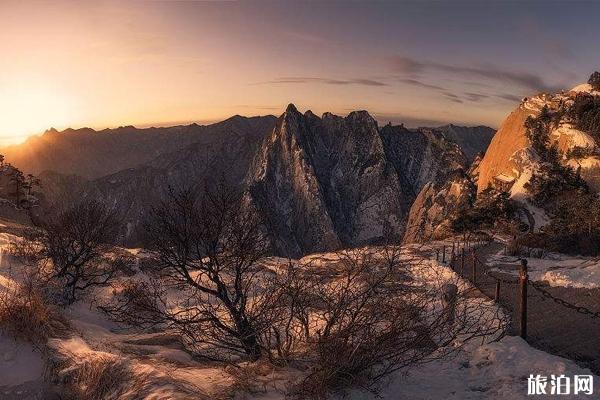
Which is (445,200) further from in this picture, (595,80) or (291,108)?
(291,108)

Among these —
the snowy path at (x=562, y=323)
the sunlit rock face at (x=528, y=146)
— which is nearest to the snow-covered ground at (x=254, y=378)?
the snowy path at (x=562, y=323)

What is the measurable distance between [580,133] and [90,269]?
139 feet

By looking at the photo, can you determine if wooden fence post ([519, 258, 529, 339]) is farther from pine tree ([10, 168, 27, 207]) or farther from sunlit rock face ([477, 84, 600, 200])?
pine tree ([10, 168, 27, 207])

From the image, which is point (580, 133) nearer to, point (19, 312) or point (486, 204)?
point (486, 204)

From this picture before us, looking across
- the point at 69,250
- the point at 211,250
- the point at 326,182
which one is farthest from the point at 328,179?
the point at 211,250

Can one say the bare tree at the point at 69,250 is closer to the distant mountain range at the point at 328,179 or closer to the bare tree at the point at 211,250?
the bare tree at the point at 211,250

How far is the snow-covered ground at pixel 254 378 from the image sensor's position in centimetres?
548

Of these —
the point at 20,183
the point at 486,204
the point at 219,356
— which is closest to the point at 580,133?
the point at 486,204

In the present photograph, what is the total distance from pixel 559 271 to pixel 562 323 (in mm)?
7098

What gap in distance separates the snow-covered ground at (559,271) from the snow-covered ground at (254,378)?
26.0 feet

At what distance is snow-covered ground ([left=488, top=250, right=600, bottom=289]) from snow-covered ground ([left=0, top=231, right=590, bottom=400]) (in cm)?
793

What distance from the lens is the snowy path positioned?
8094 mm

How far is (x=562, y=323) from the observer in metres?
9.80

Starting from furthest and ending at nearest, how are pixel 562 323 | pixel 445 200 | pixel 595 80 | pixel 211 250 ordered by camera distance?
pixel 445 200, pixel 595 80, pixel 562 323, pixel 211 250
